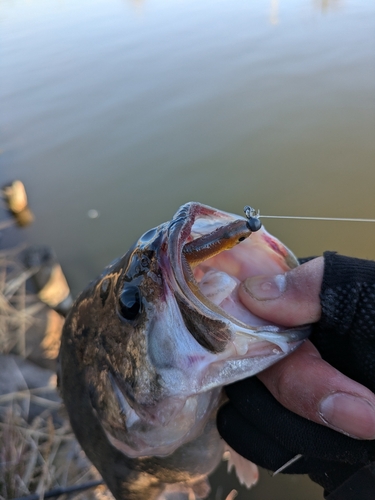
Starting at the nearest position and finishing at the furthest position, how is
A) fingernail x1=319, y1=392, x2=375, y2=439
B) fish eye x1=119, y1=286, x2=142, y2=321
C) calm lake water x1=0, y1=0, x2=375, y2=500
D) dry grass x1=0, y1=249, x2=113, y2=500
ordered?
fingernail x1=319, y1=392, x2=375, y2=439 < fish eye x1=119, y1=286, x2=142, y2=321 < dry grass x1=0, y1=249, x2=113, y2=500 < calm lake water x1=0, y1=0, x2=375, y2=500

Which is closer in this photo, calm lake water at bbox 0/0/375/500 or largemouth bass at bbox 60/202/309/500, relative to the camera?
largemouth bass at bbox 60/202/309/500

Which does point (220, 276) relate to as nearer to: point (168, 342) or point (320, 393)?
point (168, 342)

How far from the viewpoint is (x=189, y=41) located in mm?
10141

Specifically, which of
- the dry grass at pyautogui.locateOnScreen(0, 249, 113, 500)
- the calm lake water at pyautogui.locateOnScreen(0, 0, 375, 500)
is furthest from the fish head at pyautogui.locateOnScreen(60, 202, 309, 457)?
the calm lake water at pyautogui.locateOnScreen(0, 0, 375, 500)

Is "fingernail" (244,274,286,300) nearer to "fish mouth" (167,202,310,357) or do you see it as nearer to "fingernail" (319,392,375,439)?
"fish mouth" (167,202,310,357)

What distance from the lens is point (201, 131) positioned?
6566 mm

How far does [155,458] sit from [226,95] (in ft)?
22.5

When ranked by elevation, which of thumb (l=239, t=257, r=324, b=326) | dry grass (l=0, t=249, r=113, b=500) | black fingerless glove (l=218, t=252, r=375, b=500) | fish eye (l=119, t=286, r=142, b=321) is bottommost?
dry grass (l=0, t=249, r=113, b=500)

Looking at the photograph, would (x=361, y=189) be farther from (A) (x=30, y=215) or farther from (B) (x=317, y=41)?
(B) (x=317, y=41)

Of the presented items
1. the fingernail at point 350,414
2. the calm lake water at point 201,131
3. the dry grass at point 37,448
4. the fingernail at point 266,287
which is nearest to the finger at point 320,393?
the fingernail at point 350,414

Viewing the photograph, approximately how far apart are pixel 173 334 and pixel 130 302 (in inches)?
8.6

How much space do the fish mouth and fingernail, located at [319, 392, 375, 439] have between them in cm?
24

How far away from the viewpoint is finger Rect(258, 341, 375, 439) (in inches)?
50.7

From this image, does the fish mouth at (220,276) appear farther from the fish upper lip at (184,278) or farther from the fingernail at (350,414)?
the fingernail at (350,414)
